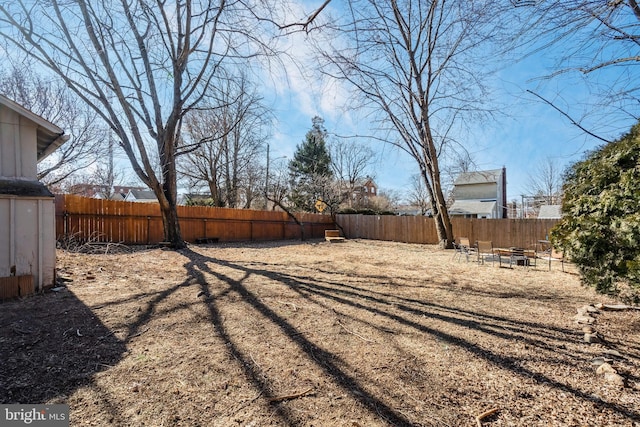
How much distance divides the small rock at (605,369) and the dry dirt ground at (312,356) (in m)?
0.06

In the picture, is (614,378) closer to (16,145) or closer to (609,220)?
(609,220)

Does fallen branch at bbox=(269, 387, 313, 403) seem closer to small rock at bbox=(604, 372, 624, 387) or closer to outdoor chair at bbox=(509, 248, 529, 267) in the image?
small rock at bbox=(604, 372, 624, 387)

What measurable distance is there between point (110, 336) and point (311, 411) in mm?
2256

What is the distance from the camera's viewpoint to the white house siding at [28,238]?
402 centimetres

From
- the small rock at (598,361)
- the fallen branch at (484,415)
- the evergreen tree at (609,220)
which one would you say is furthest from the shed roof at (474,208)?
the fallen branch at (484,415)

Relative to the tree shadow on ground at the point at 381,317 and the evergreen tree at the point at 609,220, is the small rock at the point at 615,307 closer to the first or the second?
the evergreen tree at the point at 609,220

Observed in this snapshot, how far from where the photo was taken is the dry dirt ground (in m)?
1.87

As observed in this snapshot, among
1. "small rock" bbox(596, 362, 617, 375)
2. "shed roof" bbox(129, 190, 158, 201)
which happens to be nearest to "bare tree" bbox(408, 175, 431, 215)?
"small rock" bbox(596, 362, 617, 375)

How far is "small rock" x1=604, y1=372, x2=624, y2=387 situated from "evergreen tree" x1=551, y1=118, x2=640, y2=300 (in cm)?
144

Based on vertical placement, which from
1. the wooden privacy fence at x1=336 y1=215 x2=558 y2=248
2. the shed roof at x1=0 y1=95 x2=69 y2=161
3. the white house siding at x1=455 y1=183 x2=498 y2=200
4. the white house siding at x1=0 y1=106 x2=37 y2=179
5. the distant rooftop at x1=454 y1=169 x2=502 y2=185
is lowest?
the wooden privacy fence at x1=336 y1=215 x2=558 y2=248

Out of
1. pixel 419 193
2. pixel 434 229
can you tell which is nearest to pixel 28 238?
pixel 434 229

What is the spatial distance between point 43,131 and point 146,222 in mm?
6591

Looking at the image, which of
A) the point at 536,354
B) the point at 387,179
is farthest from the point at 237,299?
the point at 387,179

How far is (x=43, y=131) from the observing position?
4.76m
